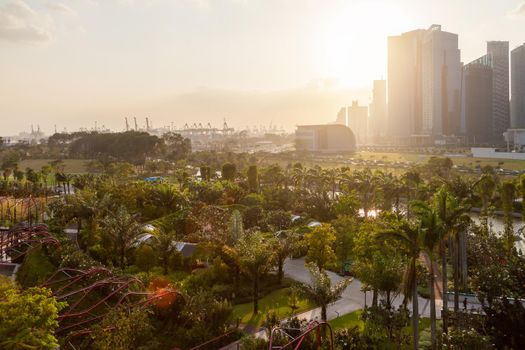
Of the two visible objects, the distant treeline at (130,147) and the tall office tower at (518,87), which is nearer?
the distant treeline at (130,147)

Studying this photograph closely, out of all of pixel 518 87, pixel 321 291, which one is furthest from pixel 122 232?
pixel 518 87

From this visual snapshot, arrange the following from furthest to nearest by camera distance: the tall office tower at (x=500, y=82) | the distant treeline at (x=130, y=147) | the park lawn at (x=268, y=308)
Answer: the tall office tower at (x=500, y=82) < the distant treeline at (x=130, y=147) < the park lawn at (x=268, y=308)

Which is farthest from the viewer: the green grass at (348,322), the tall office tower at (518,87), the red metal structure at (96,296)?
the tall office tower at (518,87)

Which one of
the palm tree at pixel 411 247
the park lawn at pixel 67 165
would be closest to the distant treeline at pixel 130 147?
the park lawn at pixel 67 165

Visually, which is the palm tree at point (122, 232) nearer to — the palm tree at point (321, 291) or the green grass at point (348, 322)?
the palm tree at point (321, 291)

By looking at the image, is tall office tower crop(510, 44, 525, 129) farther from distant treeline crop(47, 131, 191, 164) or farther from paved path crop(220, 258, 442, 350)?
paved path crop(220, 258, 442, 350)

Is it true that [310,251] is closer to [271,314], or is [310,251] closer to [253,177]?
[271,314]
